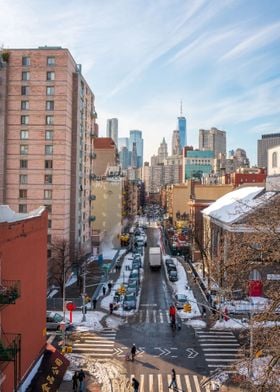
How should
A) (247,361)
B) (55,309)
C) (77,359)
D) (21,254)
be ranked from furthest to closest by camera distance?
1. (55,309)
2. (77,359)
3. (21,254)
4. (247,361)

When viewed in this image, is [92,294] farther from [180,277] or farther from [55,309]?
[180,277]

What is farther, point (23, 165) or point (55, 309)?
point (23, 165)

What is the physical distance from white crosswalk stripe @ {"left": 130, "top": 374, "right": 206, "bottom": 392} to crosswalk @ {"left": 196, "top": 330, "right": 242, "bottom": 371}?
2237mm

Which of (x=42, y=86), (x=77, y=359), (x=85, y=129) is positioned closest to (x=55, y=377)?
(x=77, y=359)

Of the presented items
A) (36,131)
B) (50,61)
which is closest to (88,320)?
(36,131)

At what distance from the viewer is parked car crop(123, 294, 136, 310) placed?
42.4 metres

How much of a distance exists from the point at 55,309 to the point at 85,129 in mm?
31604

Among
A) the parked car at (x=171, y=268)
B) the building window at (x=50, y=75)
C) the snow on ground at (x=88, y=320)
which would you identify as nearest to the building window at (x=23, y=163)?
the building window at (x=50, y=75)

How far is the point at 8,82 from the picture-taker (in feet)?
179

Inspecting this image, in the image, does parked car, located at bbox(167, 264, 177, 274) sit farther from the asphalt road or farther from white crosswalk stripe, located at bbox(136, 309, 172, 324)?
white crosswalk stripe, located at bbox(136, 309, 172, 324)

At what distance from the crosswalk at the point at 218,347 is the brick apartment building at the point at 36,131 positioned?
25644mm

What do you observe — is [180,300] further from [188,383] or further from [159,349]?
[188,383]

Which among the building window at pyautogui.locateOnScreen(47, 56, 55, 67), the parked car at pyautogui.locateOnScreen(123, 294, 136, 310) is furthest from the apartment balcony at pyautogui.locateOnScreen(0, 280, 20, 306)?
the building window at pyautogui.locateOnScreen(47, 56, 55, 67)

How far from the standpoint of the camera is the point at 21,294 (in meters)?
22.7
